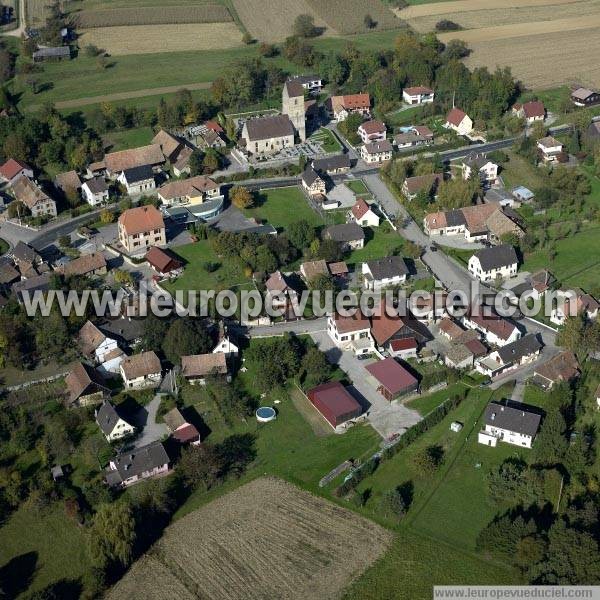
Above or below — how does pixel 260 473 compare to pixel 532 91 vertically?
below

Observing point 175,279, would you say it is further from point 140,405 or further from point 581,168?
point 581,168

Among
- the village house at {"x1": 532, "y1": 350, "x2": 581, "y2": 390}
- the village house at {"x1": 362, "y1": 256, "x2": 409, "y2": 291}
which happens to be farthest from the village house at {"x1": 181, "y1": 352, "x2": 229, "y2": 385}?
the village house at {"x1": 532, "y1": 350, "x2": 581, "y2": 390}

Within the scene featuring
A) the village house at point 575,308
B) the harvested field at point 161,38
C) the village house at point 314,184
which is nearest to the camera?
the village house at point 575,308

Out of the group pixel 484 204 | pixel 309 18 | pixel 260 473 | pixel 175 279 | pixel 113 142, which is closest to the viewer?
pixel 260 473

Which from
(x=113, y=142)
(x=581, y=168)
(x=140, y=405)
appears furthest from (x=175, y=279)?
(x=581, y=168)

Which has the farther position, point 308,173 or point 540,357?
point 308,173

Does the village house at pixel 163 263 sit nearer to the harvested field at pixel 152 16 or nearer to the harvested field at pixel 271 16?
the harvested field at pixel 271 16

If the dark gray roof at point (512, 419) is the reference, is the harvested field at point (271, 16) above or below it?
above

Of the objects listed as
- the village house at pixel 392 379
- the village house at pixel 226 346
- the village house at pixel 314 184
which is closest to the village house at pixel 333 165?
the village house at pixel 314 184
